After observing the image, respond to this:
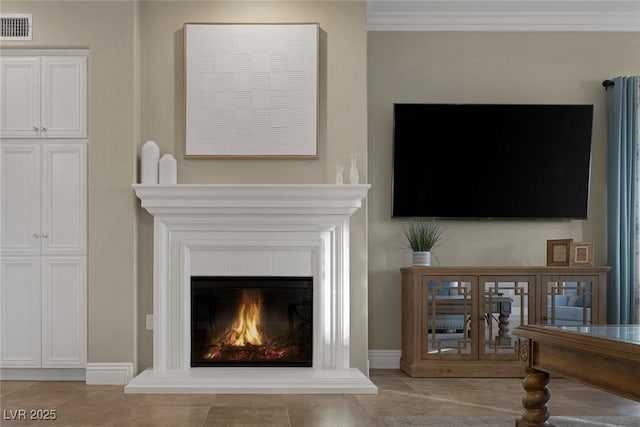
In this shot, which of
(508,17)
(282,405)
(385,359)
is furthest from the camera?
(508,17)

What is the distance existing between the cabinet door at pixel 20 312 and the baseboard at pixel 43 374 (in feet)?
0.18

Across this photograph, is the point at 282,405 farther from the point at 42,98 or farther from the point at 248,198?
the point at 42,98

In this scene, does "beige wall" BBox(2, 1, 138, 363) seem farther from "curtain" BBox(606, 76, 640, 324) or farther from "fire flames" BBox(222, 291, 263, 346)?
"curtain" BBox(606, 76, 640, 324)

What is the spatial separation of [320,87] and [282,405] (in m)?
2.28

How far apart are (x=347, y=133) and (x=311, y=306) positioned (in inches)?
50.5

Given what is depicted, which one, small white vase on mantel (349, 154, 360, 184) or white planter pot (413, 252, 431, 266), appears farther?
white planter pot (413, 252, 431, 266)

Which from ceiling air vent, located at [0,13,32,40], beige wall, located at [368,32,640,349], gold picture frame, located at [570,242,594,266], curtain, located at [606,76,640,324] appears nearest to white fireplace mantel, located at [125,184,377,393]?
beige wall, located at [368,32,640,349]

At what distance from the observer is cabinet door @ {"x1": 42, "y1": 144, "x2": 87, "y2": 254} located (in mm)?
4680

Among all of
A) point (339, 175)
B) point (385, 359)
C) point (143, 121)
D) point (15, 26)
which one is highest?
point (15, 26)

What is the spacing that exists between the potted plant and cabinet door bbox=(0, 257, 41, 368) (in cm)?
278

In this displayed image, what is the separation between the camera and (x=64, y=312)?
4.66 m

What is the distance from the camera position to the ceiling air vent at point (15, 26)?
4676 millimetres

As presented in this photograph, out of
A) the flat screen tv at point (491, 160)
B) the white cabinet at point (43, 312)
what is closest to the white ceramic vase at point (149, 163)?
the white cabinet at point (43, 312)

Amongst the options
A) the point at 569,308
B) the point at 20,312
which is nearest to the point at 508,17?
the point at 569,308
